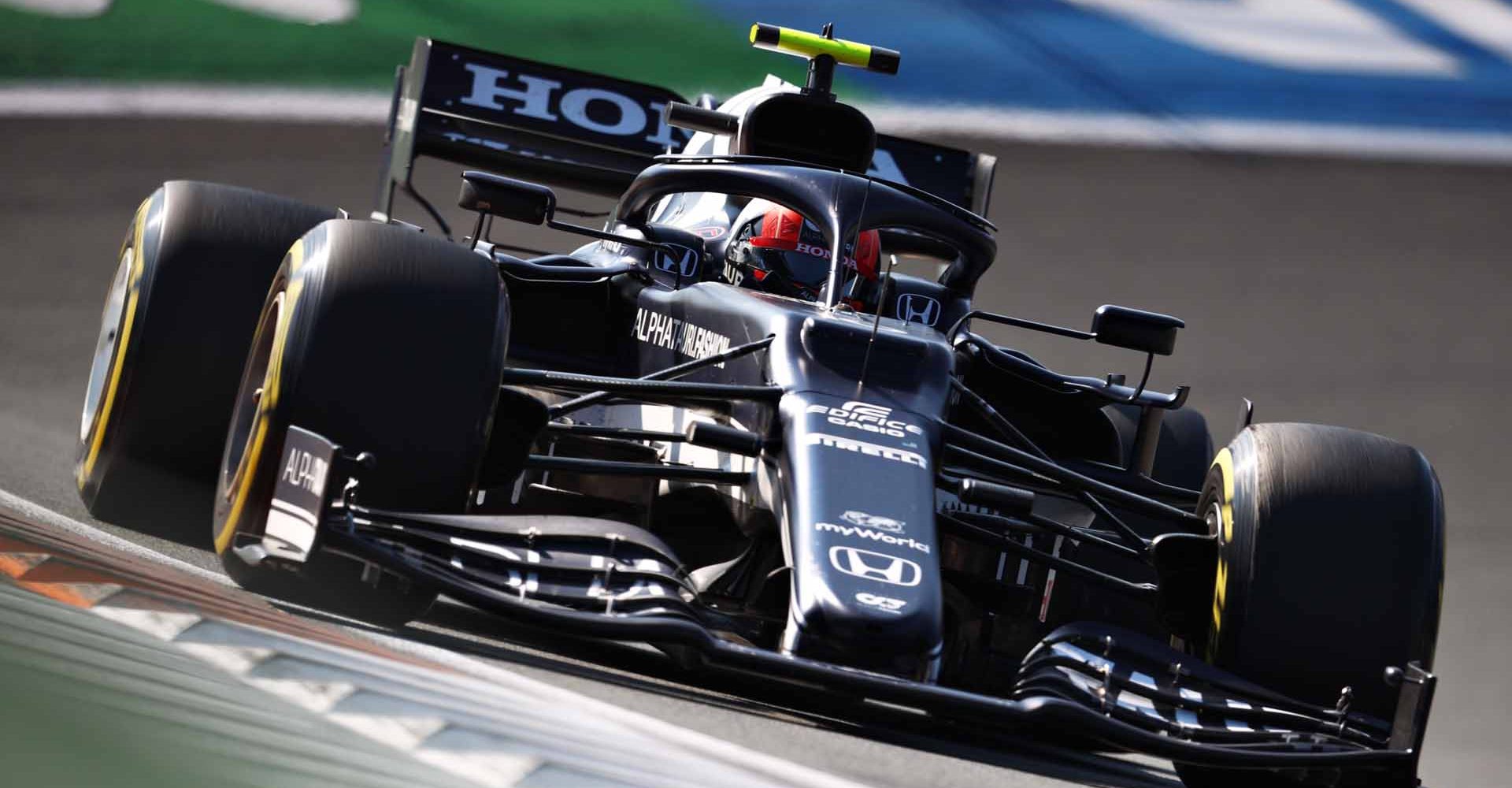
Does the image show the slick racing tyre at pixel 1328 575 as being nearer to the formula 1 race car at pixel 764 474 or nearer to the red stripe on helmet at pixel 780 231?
the formula 1 race car at pixel 764 474

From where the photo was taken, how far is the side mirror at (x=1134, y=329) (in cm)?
571

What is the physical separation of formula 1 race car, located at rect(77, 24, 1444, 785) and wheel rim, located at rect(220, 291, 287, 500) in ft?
0.05

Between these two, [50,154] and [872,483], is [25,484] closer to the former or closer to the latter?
[872,483]

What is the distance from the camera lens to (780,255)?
236 inches

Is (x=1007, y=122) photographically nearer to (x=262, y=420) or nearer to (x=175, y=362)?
(x=175, y=362)

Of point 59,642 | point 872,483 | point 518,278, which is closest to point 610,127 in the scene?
point 518,278

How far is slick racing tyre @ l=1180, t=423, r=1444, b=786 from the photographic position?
4512 millimetres

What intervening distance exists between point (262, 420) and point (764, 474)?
1.16 m

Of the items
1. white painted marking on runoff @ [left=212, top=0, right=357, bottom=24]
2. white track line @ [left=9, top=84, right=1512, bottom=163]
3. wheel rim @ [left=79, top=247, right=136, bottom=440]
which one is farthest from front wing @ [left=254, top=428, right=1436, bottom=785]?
white painted marking on runoff @ [left=212, top=0, right=357, bottom=24]

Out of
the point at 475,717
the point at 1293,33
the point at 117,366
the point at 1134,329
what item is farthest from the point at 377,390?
the point at 1293,33

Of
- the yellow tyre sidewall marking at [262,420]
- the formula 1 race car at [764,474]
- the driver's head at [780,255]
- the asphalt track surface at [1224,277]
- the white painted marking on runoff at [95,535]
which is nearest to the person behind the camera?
the formula 1 race car at [764,474]

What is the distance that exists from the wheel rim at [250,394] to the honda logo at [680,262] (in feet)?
5.60

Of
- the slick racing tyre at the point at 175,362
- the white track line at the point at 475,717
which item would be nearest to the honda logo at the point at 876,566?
the white track line at the point at 475,717

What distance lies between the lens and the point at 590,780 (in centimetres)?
256
